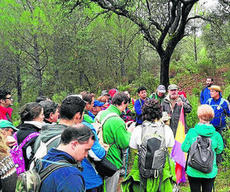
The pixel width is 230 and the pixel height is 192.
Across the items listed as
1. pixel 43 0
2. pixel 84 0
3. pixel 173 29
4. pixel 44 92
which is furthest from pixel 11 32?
pixel 173 29

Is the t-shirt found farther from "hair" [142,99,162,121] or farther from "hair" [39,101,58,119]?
"hair" [39,101,58,119]

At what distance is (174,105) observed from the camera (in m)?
4.51

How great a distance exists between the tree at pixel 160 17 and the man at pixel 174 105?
14.8 ft

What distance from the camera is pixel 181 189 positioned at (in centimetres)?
403

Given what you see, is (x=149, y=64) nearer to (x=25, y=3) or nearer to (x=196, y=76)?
(x=196, y=76)

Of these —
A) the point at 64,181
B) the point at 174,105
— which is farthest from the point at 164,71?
the point at 64,181

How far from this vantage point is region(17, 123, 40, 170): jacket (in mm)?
2535

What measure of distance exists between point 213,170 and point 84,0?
26.3ft

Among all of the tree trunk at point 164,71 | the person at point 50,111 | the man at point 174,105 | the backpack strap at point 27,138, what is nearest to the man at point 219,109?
the man at point 174,105

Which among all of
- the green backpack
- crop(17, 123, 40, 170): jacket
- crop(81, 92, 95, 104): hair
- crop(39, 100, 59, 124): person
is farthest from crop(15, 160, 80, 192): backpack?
crop(81, 92, 95, 104): hair

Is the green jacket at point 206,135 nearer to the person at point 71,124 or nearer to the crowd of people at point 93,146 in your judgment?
the crowd of people at point 93,146

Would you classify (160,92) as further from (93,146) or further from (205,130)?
(93,146)

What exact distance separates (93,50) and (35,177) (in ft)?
47.2

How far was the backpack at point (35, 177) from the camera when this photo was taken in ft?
4.62
